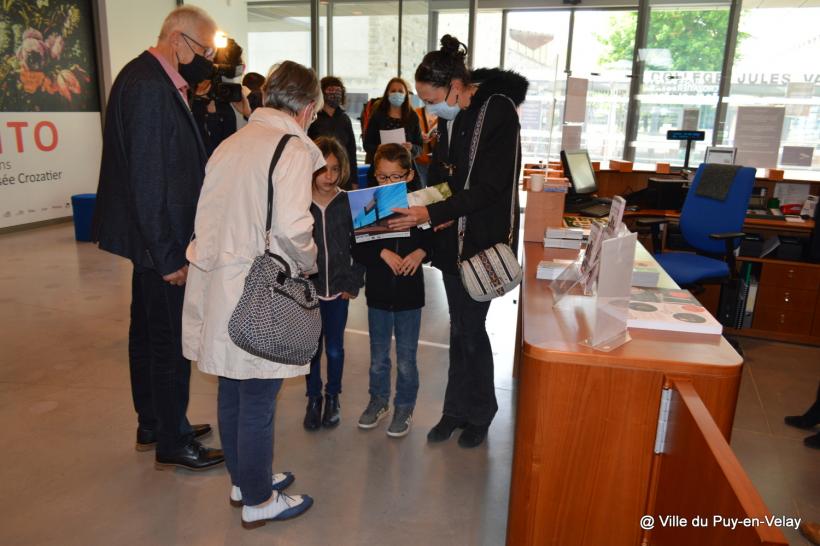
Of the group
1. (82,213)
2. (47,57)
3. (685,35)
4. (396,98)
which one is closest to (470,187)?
(396,98)

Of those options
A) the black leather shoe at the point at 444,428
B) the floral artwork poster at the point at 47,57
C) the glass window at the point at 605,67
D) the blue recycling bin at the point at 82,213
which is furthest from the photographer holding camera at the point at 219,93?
the glass window at the point at 605,67

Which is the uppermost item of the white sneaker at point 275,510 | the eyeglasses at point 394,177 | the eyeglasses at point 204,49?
the eyeglasses at point 204,49

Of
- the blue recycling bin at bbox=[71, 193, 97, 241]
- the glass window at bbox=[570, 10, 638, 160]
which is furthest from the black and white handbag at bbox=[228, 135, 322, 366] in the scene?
the glass window at bbox=[570, 10, 638, 160]

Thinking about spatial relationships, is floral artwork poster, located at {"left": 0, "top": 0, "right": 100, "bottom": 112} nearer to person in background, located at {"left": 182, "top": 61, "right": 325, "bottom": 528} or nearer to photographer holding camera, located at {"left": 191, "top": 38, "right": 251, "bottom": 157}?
photographer holding camera, located at {"left": 191, "top": 38, "right": 251, "bottom": 157}

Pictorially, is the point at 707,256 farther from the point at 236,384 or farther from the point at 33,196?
the point at 33,196

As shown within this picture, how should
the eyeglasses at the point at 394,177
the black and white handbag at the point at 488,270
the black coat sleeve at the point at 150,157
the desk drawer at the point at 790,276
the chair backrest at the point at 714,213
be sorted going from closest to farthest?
the black coat sleeve at the point at 150,157 → the black and white handbag at the point at 488,270 → the eyeglasses at the point at 394,177 → the chair backrest at the point at 714,213 → the desk drawer at the point at 790,276

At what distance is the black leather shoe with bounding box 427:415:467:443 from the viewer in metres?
2.58

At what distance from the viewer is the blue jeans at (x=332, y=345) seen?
2564 mm

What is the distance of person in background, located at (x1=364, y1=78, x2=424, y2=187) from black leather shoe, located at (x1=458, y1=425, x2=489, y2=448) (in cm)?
295

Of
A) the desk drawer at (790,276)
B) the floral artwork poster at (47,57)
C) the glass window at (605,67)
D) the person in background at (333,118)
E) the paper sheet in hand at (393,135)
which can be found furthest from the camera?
the glass window at (605,67)

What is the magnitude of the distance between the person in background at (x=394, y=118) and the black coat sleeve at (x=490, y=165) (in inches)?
110

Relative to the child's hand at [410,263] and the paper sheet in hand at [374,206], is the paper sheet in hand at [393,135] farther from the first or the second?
the paper sheet in hand at [374,206]

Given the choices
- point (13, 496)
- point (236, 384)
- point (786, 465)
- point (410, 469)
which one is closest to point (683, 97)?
point (786, 465)

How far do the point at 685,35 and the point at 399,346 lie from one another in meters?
6.81
